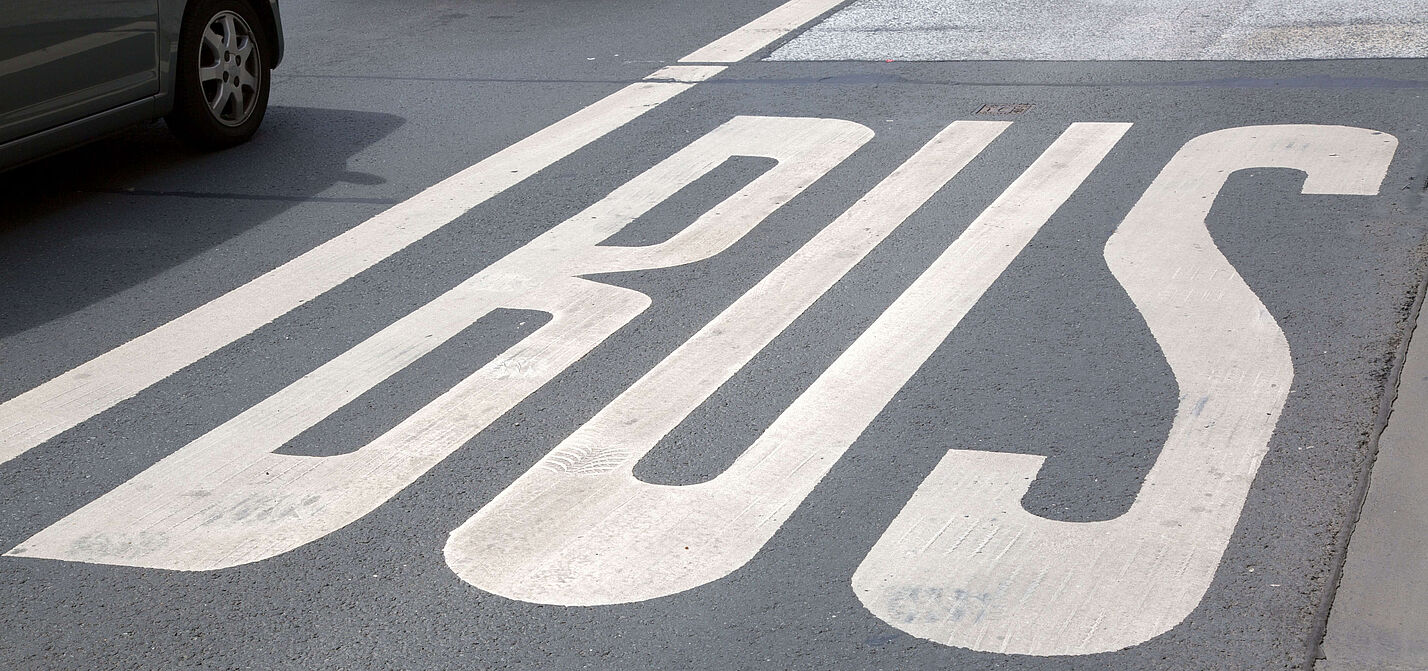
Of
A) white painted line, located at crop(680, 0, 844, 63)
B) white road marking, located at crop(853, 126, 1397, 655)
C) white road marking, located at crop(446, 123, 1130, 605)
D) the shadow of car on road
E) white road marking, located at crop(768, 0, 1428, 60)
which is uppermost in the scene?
white road marking, located at crop(768, 0, 1428, 60)

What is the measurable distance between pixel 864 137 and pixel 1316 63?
2.85m

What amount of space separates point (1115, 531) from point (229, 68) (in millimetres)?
5415

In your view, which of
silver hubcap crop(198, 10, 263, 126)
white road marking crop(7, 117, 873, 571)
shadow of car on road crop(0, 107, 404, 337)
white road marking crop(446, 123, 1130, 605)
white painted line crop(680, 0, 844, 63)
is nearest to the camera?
white road marking crop(446, 123, 1130, 605)

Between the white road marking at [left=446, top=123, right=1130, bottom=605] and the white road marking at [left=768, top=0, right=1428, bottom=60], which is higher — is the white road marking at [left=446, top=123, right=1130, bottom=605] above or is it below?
below

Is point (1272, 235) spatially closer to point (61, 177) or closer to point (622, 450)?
point (622, 450)

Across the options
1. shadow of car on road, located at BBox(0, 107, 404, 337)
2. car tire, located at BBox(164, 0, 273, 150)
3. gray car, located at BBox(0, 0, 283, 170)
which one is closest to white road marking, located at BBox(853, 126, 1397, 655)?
shadow of car on road, located at BBox(0, 107, 404, 337)

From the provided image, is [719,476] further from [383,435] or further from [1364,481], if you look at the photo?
[1364,481]

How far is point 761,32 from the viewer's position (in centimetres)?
975

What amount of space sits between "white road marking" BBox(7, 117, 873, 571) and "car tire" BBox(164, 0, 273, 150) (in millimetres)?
2237

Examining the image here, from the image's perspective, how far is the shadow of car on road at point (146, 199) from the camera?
219 inches


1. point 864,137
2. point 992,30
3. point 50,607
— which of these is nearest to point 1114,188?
point 864,137

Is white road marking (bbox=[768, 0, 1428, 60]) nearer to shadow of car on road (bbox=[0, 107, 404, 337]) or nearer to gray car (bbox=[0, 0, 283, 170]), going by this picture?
shadow of car on road (bbox=[0, 107, 404, 337])

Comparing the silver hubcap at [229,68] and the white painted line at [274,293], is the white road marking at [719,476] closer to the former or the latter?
the white painted line at [274,293]

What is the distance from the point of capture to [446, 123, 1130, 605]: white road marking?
3.42 metres
